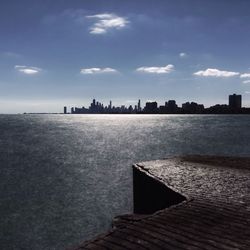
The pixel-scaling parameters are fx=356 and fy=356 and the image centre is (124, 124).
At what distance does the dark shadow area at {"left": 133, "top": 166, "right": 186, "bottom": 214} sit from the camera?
50.6 ft

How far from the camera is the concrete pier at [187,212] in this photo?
8.49 metres

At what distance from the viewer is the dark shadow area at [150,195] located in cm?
1542

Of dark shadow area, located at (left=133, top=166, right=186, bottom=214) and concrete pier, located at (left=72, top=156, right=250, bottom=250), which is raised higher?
concrete pier, located at (left=72, top=156, right=250, bottom=250)

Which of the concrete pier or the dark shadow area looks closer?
the concrete pier

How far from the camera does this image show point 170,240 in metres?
8.53

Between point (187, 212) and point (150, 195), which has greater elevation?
point (187, 212)

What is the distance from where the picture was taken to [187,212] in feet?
36.3

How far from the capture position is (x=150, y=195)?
18.9 metres

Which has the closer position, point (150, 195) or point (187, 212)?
point (187, 212)

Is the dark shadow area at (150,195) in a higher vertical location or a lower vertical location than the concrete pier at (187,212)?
lower

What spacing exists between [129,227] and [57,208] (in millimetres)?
21215

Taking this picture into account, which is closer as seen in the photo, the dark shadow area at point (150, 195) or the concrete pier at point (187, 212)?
the concrete pier at point (187, 212)

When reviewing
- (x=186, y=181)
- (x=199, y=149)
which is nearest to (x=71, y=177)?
(x=186, y=181)

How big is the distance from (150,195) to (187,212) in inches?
314
